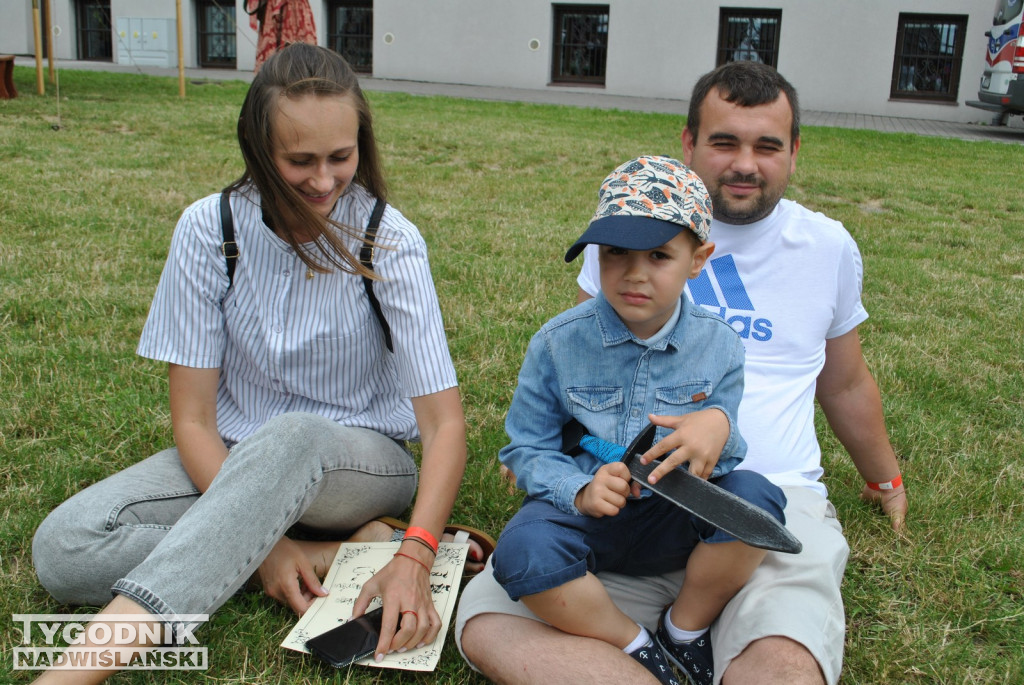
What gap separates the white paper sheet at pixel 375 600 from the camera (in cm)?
208

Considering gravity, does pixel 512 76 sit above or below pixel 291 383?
above

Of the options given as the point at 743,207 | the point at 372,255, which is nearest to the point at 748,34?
the point at 743,207

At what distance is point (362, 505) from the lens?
2.46 m

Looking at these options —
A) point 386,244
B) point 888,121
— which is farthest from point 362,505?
point 888,121

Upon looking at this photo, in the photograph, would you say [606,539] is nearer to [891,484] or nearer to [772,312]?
[772,312]

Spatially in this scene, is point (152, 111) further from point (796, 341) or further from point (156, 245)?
point (796, 341)

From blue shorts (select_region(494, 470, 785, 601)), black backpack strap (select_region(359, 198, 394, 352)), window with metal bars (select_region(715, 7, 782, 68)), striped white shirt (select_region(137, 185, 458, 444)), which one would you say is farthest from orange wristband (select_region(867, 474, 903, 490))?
window with metal bars (select_region(715, 7, 782, 68))

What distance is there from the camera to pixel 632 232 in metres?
1.92

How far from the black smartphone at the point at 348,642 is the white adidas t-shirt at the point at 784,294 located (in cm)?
110

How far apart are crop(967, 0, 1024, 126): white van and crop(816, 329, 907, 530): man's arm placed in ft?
41.7

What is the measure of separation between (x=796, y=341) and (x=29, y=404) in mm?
2647

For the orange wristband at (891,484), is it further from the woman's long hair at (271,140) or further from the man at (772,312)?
the woman's long hair at (271,140)

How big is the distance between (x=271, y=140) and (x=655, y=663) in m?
1.49

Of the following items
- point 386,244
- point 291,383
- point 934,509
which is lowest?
point 934,509
